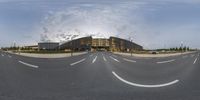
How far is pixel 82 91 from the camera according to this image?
286 inches

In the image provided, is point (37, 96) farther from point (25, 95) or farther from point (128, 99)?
point (128, 99)

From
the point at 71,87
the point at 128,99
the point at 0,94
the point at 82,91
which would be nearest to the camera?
the point at 128,99

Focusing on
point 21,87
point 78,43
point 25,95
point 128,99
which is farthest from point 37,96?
point 78,43

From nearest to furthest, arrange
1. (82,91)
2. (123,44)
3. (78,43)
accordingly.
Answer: (82,91) < (78,43) < (123,44)

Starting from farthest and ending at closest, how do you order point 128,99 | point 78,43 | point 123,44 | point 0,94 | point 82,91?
point 123,44, point 78,43, point 82,91, point 0,94, point 128,99

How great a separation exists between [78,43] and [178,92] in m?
26.5

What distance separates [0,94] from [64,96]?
146 cm

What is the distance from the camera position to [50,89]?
7.57m

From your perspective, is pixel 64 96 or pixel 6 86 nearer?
pixel 64 96

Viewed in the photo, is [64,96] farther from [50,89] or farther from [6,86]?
[6,86]

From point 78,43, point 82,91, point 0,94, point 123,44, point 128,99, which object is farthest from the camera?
point 123,44

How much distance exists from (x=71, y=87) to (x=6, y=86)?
1.73 metres

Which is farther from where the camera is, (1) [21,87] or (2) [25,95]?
(1) [21,87]

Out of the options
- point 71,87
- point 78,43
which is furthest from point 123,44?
point 71,87
